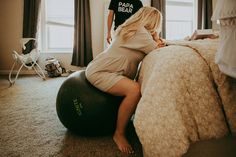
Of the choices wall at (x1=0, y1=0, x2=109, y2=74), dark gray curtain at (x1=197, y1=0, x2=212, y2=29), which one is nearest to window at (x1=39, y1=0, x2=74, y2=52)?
wall at (x1=0, y1=0, x2=109, y2=74)

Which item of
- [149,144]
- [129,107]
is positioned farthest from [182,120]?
[129,107]

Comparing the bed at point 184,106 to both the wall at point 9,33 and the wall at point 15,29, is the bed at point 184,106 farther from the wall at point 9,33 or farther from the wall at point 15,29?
the wall at point 9,33

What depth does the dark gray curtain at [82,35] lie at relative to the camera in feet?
15.9

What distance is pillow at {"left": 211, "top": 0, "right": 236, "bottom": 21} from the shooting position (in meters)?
0.84

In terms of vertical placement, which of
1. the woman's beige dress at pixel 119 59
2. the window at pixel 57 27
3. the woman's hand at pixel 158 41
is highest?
the window at pixel 57 27

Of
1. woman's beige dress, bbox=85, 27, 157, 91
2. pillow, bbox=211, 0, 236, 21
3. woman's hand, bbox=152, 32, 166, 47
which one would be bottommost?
woman's beige dress, bbox=85, 27, 157, 91

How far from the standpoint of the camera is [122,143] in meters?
1.60

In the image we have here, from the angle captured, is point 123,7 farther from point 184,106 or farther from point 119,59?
point 184,106

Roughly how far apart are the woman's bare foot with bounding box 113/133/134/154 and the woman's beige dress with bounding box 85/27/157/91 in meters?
0.33

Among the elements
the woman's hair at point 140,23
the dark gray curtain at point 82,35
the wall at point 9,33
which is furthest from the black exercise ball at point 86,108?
the wall at point 9,33

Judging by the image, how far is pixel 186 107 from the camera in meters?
1.13

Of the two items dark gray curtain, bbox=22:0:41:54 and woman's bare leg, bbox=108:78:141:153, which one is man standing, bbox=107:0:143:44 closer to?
woman's bare leg, bbox=108:78:141:153

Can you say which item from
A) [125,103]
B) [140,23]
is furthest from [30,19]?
[125,103]

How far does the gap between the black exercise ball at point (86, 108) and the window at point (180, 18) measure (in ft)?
12.9
